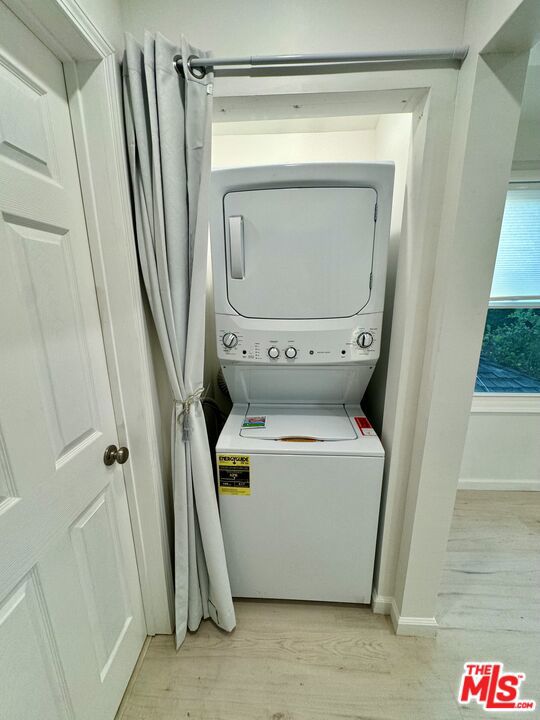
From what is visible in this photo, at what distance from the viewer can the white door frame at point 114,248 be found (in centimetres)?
72

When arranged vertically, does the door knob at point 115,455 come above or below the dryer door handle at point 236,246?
below

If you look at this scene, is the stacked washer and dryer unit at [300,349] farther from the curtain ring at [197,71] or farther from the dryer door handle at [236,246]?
the curtain ring at [197,71]

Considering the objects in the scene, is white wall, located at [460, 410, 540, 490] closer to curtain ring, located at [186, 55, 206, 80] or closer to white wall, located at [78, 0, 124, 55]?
curtain ring, located at [186, 55, 206, 80]

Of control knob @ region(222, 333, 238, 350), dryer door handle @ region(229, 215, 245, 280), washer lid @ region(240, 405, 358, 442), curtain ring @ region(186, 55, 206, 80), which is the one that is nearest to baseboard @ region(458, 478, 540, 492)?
washer lid @ region(240, 405, 358, 442)

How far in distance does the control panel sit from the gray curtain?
0.69 feet

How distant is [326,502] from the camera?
3.96ft

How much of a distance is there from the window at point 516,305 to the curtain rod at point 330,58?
1.61 m

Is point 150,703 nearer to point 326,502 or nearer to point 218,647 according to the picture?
point 218,647

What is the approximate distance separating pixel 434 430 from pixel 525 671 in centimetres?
108

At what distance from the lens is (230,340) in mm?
1240

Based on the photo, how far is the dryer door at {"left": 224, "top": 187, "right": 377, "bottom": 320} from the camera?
1.11 metres

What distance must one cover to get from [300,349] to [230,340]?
30 cm
